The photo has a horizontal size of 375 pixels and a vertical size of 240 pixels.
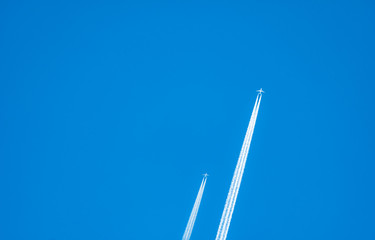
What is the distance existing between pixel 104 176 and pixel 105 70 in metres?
11.3

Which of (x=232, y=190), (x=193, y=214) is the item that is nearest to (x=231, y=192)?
(x=232, y=190)

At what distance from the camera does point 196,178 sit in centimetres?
4078

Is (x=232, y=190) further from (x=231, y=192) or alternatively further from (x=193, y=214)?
(x=193, y=214)

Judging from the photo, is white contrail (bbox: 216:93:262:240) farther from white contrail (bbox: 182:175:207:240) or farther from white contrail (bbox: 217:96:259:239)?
white contrail (bbox: 182:175:207:240)

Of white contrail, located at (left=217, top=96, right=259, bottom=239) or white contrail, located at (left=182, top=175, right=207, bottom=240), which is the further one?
white contrail, located at (left=182, top=175, right=207, bottom=240)

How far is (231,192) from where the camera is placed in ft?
121

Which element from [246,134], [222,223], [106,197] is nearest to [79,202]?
[106,197]

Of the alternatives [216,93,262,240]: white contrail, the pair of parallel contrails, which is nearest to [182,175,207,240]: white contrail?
the pair of parallel contrails

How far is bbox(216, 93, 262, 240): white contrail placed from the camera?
35750 millimetres

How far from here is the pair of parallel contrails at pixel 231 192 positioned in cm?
3600

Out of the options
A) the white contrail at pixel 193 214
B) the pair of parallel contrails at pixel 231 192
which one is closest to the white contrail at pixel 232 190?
the pair of parallel contrails at pixel 231 192

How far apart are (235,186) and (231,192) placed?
0.70m

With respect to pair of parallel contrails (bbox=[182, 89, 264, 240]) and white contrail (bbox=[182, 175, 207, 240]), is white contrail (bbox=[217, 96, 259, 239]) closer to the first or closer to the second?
pair of parallel contrails (bbox=[182, 89, 264, 240])

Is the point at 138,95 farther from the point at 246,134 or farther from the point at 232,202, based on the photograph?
the point at 232,202
